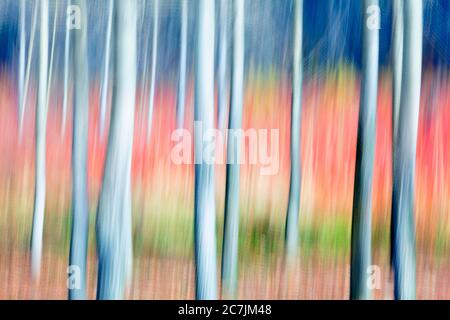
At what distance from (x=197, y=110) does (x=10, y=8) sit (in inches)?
27.3

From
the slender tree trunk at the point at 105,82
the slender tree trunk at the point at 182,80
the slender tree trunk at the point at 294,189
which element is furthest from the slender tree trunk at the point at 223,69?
the slender tree trunk at the point at 105,82

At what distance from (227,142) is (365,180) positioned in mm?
440

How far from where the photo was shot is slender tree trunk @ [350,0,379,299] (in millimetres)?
2055

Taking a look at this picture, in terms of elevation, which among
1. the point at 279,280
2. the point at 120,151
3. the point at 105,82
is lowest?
the point at 279,280

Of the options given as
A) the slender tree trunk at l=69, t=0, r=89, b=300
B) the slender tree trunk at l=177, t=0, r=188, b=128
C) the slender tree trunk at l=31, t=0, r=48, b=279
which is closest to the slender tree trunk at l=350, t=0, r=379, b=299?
the slender tree trunk at l=177, t=0, r=188, b=128

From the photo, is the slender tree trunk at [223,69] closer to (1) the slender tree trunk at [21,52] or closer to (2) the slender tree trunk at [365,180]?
(2) the slender tree trunk at [365,180]

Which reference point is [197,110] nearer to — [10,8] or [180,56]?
[180,56]

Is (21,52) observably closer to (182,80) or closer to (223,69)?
(182,80)

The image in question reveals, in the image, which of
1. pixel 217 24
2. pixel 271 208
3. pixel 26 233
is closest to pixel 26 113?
pixel 26 233

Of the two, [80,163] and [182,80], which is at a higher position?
[182,80]

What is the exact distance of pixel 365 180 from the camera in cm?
206

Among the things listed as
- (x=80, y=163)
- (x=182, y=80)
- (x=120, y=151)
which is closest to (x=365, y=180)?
(x=182, y=80)

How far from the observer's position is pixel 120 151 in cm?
206

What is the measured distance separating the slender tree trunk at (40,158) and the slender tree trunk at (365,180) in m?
0.97
